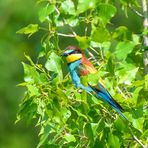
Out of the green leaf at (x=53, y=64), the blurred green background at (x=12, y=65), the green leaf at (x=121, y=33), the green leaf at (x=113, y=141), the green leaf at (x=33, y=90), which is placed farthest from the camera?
the blurred green background at (x=12, y=65)

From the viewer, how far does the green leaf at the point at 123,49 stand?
3955mm

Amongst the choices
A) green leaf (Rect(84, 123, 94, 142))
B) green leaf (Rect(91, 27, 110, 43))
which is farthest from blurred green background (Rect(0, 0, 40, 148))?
green leaf (Rect(84, 123, 94, 142))

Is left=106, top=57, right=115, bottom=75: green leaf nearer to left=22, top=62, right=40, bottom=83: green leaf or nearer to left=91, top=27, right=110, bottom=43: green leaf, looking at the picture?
left=91, top=27, right=110, bottom=43: green leaf

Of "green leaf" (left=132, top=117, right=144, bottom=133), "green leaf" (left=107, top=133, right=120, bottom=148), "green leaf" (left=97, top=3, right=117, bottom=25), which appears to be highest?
"green leaf" (left=97, top=3, right=117, bottom=25)

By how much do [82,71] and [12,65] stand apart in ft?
21.8

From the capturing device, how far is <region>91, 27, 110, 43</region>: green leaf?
383cm

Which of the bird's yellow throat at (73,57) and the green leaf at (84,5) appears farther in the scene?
the bird's yellow throat at (73,57)

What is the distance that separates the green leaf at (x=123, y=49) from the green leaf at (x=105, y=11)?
0.14 m

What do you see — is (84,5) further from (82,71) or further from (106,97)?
(82,71)

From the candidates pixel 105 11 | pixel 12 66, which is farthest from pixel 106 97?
pixel 12 66

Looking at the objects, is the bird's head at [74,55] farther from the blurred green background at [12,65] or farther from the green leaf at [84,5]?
the blurred green background at [12,65]

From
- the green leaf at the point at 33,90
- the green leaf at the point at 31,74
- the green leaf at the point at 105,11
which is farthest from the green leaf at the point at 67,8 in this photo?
the green leaf at the point at 33,90

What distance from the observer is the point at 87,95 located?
12.3 ft

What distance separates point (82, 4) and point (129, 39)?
34 cm
